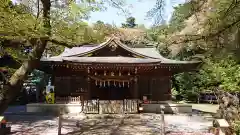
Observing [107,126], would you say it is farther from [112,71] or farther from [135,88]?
[112,71]

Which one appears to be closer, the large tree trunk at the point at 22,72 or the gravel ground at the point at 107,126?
the large tree trunk at the point at 22,72

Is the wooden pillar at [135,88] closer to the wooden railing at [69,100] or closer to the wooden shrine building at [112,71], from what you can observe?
the wooden shrine building at [112,71]

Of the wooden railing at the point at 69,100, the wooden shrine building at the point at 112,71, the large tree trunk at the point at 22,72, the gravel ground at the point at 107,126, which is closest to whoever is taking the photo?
the large tree trunk at the point at 22,72

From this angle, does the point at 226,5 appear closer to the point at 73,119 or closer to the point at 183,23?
the point at 183,23

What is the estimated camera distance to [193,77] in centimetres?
2572

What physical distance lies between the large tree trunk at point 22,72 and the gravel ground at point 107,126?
15.0ft

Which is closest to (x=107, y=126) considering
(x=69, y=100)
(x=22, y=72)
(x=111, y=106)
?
(x=111, y=106)

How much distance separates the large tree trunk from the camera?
19.8ft

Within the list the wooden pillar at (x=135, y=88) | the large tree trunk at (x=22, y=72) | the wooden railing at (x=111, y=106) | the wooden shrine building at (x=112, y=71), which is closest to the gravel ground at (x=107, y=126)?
the wooden railing at (x=111, y=106)

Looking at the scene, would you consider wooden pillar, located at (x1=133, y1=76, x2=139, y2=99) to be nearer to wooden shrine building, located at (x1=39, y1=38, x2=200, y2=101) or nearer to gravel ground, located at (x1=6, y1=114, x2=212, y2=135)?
wooden shrine building, located at (x1=39, y1=38, x2=200, y2=101)

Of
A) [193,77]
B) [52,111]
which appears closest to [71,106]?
[52,111]

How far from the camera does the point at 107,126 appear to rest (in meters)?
12.1

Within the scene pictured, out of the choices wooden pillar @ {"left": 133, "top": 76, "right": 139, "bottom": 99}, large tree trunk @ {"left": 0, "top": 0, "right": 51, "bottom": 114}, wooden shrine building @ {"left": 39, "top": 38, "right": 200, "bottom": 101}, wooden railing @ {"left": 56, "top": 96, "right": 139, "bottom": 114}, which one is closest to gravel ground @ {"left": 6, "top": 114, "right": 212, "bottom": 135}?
wooden railing @ {"left": 56, "top": 96, "right": 139, "bottom": 114}

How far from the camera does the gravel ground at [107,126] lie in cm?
1066
